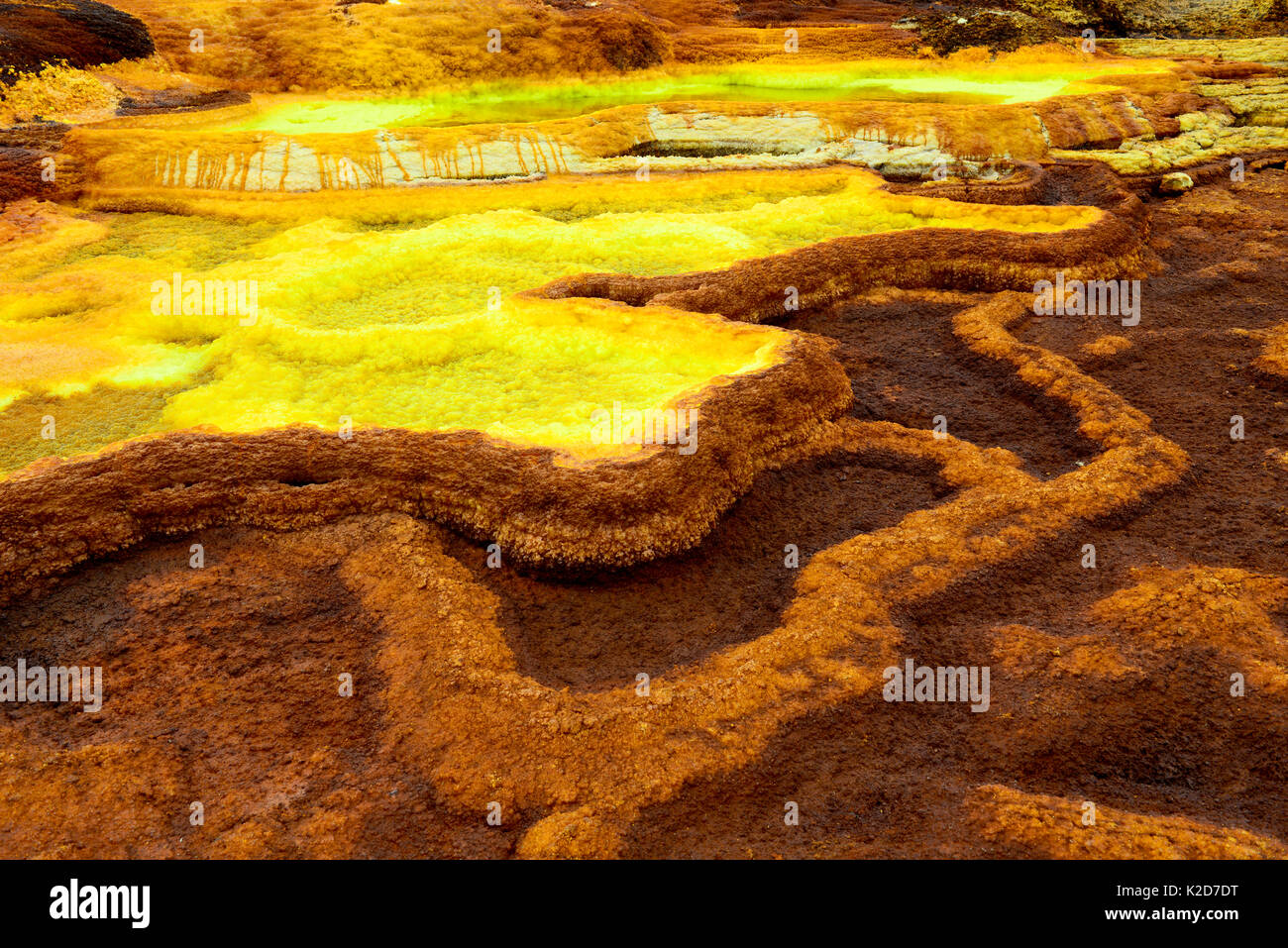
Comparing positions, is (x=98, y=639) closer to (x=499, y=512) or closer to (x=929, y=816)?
(x=499, y=512)

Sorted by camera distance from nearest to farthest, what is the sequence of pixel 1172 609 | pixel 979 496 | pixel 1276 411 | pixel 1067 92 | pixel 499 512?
pixel 1172 609
pixel 499 512
pixel 979 496
pixel 1276 411
pixel 1067 92

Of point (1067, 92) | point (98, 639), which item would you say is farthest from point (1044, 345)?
point (1067, 92)

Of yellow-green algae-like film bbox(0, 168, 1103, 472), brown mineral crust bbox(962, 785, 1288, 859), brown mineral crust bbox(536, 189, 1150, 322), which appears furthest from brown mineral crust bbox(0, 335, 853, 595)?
brown mineral crust bbox(536, 189, 1150, 322)

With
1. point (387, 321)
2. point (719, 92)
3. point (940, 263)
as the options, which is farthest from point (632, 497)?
point (719, 92)

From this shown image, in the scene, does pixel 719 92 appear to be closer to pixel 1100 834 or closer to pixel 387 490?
pixel 387 490

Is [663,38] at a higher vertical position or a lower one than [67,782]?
higher

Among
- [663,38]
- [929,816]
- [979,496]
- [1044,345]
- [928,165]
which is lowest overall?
[929,816]

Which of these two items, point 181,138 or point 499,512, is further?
point 181,138
